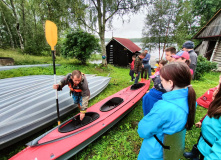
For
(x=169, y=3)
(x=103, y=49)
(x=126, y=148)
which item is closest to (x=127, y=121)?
(x=126, y=148)

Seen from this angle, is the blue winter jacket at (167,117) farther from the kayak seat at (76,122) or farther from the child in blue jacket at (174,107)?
the kayak seat at (76,122)

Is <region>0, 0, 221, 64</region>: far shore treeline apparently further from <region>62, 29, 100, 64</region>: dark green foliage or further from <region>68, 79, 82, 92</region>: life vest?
<region>68, 79, 82, 92</region>: life vest

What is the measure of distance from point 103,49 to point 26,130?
910cm

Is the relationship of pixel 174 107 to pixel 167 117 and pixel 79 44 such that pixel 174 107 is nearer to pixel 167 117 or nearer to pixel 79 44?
pixel 167 117

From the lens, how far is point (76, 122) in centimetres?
276

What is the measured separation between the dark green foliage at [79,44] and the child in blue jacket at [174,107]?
9.34m

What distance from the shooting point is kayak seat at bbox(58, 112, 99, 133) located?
2500 millimetres

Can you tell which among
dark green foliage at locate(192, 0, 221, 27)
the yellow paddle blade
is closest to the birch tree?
the yellow paddle blade

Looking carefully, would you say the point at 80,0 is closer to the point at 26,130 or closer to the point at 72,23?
the point at 72,23

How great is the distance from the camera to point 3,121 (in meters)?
2.33

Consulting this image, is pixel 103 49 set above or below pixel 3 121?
above

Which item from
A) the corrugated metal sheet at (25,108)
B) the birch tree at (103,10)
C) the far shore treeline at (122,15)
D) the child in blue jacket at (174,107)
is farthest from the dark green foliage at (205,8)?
the corrugated metal sheet at (25,108)

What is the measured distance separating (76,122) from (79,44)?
8.23m

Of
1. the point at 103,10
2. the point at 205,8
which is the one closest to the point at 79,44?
the point at 103,10
